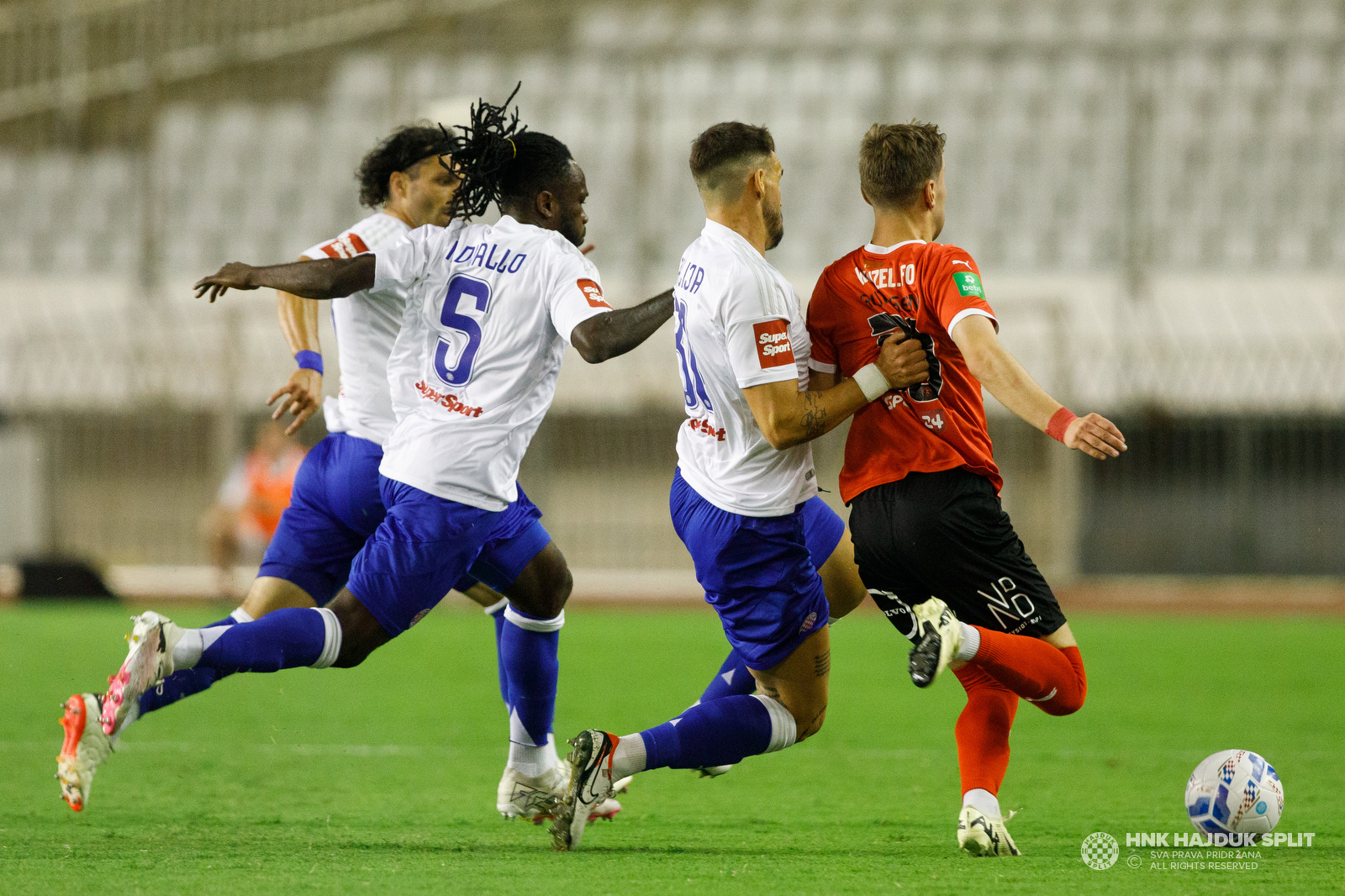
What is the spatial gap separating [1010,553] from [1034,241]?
16.3m

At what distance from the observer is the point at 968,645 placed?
3.97 m

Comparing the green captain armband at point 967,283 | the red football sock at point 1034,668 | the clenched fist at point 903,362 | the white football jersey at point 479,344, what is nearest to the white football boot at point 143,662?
the white football jersey at point 479,344

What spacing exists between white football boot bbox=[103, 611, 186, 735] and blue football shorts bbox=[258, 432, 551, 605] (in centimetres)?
95

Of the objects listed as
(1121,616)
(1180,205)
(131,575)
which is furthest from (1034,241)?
(131,575)

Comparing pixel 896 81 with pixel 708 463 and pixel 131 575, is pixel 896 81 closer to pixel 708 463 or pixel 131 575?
pixel 131 575

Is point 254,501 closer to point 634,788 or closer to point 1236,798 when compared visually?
point 634,788

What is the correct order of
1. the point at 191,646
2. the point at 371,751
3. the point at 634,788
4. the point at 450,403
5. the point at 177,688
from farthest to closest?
the point at 371,751, the point at 634,788, the point at 177,688, the point at 450,403, the point at 191,646

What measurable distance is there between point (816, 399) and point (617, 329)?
0.63 meters

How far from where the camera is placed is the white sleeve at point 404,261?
449cm

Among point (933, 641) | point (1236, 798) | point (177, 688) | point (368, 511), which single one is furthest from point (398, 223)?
point (1236, 798)

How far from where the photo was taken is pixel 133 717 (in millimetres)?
4434

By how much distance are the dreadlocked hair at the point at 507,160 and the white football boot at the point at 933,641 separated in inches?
73.1

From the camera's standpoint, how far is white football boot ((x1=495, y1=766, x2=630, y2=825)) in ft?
15.7

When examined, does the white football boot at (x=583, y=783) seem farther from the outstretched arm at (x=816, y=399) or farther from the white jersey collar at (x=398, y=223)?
the white jersey collar at (x=398, y=223)
